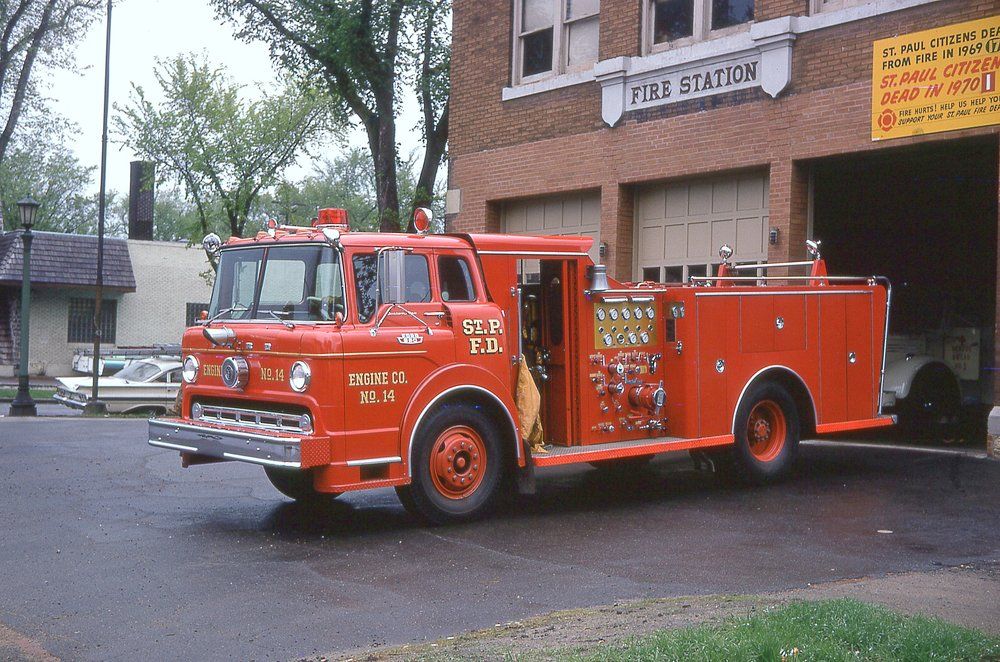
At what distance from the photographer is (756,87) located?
49.4 feet

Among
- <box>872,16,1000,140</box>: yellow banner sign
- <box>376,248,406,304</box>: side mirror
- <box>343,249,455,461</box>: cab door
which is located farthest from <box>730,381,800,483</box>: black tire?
<box>872,16,1000,140</box>: yellow banner sign

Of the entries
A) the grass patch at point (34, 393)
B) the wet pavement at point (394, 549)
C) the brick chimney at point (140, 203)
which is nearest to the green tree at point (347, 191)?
the brick chimney at point (140, 203)

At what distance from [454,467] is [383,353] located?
1.14 metres

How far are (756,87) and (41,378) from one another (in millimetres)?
30962

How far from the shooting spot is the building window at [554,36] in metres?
17.5

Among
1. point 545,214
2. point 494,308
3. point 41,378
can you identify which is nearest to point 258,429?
point 494,308

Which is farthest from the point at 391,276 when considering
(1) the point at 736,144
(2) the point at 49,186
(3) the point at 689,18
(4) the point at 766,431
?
(2) the point at 49,186

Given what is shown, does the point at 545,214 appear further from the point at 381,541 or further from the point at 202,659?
the point at 202,659

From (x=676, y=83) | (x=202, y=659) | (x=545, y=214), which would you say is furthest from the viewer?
(x=545, y=214)

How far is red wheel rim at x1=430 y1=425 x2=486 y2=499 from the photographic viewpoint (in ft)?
29.7

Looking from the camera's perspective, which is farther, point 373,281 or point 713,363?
point 713,363

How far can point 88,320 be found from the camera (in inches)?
1620

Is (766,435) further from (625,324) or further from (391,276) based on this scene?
(391,276)

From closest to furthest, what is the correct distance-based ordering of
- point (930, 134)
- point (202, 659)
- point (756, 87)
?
point (202, 659), point (930, 134), point (756, 87)
